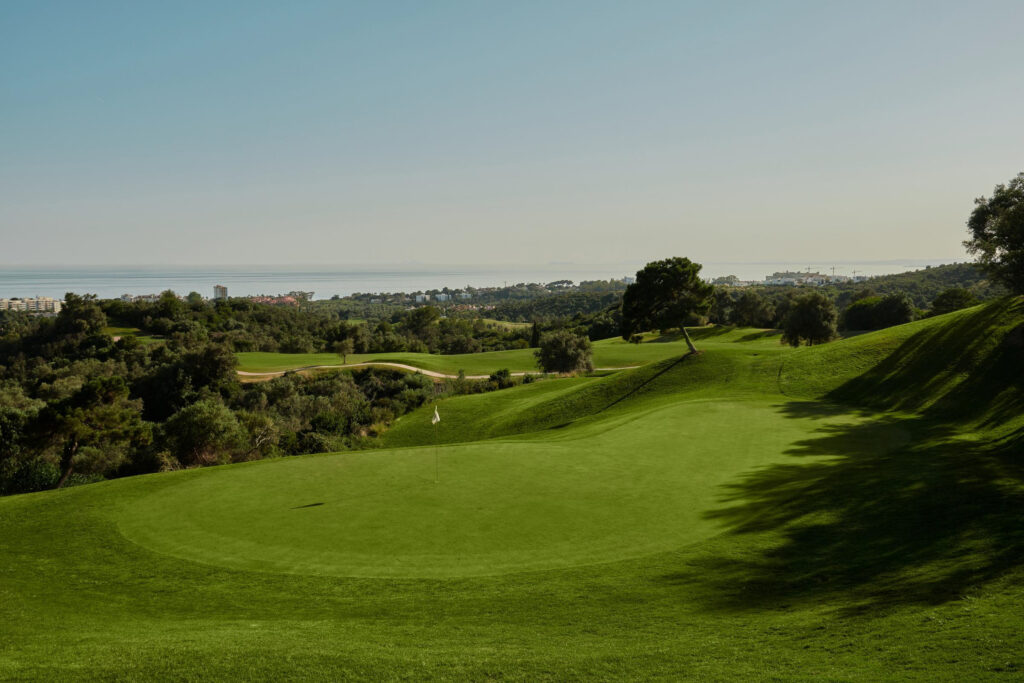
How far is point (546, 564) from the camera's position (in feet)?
35.8

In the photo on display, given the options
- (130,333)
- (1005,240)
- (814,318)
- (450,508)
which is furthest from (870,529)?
(130,333)

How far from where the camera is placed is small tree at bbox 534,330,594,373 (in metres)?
63.4

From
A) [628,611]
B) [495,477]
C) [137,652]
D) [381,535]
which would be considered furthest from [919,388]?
[137,652]

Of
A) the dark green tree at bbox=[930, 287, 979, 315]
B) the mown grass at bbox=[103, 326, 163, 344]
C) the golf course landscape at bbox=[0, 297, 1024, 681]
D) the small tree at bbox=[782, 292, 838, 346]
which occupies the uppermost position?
the dark green tree at bbox=[930, 287, 979, 315]

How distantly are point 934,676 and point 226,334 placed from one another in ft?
325

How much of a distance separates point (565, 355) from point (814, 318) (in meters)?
27.3

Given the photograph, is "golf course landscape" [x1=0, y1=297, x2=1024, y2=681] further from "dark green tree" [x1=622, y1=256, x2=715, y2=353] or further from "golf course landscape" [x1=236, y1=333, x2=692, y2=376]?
"golf course landscape" [x1=236, y1=333, x2=692, y2=376]

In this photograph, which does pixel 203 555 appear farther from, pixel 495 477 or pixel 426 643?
pixel 495 477

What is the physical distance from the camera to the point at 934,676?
6477 mm

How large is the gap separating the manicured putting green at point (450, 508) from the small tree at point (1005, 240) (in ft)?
57.7

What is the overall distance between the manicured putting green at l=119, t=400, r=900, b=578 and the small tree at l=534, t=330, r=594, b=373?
4266 cm

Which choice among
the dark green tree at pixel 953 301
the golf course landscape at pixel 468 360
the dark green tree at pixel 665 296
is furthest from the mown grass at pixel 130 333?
the dark green tree at pixel 953 301

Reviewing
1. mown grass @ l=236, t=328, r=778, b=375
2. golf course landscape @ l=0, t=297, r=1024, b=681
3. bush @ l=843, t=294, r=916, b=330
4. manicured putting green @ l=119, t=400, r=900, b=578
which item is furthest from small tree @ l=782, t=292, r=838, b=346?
manicured putting green @ l=119, t=400, r=900, b=578

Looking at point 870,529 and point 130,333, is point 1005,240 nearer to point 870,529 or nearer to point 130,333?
point 870,529
